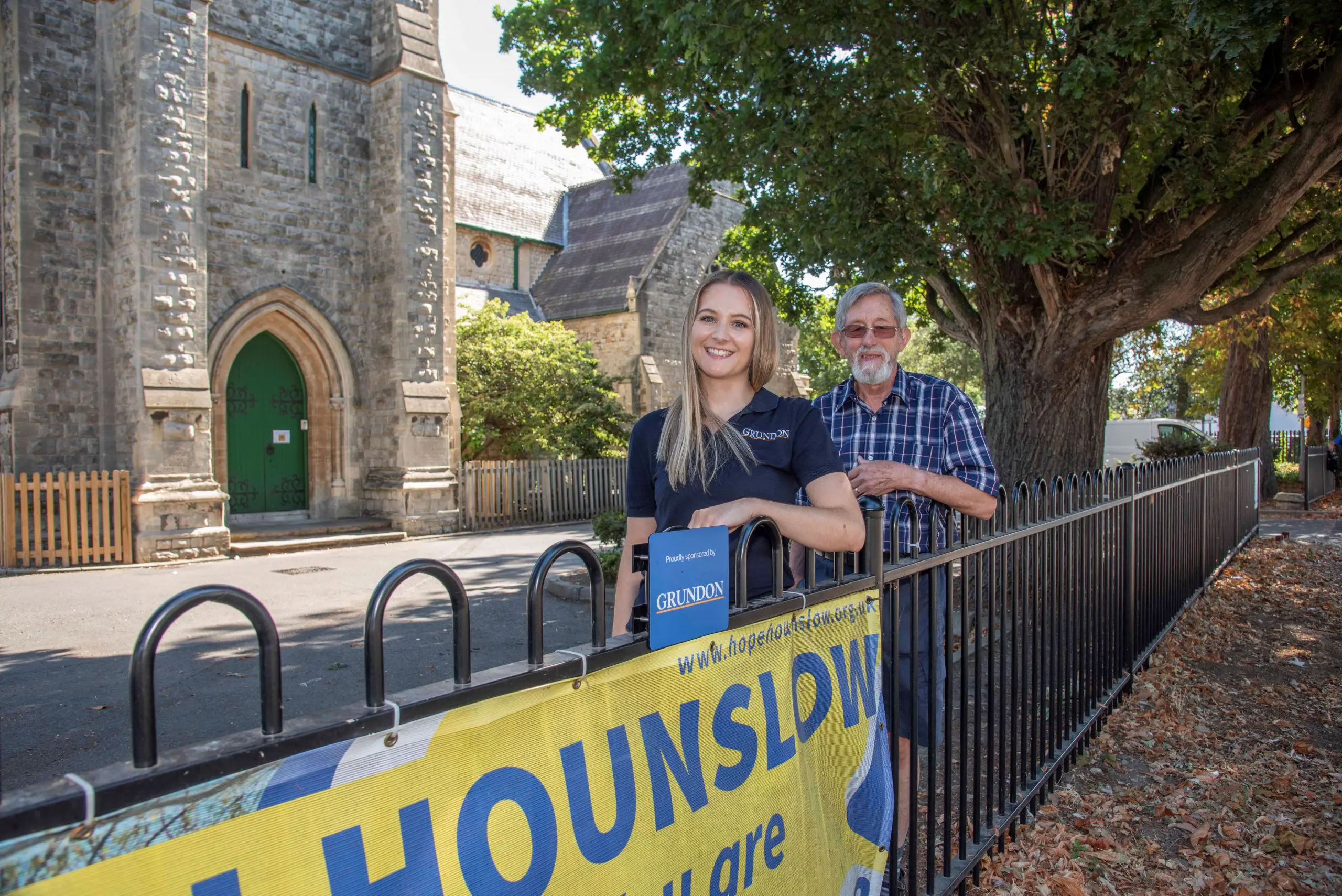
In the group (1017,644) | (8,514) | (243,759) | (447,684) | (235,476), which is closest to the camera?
(243,759)

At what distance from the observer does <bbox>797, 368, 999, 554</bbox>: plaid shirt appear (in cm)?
329

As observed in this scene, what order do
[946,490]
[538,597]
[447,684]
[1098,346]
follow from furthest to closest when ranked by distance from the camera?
[1098,346] < [946,490] < [538,597] < [447,684]

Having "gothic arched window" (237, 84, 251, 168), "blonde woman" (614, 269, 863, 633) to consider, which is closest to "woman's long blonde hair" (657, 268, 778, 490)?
"blonde woman" (614, 269, 863, 633)

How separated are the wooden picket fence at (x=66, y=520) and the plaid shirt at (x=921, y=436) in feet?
38.0

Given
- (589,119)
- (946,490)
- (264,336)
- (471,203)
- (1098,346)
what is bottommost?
(946,490)

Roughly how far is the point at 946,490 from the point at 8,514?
12.5 m

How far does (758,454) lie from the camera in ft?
7.74

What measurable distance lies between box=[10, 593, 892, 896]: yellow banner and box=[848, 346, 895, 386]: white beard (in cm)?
111

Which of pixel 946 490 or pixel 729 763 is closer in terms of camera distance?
pixel 729 763

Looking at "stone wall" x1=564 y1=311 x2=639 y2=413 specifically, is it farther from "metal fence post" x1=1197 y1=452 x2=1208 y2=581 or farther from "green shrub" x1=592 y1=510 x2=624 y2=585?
"metal fence post" x1=1197 y1=452 x2=1208 y2=581

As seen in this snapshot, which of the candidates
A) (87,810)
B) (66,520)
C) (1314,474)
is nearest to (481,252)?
(66,520)

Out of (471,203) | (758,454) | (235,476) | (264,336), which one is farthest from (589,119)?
(471,203)

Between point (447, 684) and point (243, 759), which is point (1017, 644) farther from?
point (243, 759)

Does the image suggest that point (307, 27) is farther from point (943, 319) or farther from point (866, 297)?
point (866, 297)
